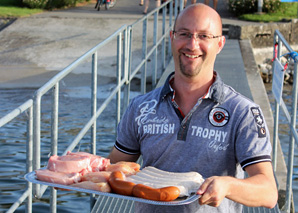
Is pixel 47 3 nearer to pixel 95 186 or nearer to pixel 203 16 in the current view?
pixel 203 16

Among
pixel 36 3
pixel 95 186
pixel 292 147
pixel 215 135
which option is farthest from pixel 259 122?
pixel 36 3

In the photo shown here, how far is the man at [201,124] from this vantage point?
2.64 metres

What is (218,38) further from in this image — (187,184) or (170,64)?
(170,64)

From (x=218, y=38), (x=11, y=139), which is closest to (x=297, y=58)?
(x=218, y=38)

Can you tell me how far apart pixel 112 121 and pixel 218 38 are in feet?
22.4

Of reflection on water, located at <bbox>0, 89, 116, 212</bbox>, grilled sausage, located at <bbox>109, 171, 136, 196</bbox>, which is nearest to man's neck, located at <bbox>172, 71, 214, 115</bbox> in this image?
grilled sausage, located at <bbox>109, 171, 136, 196</bbox>

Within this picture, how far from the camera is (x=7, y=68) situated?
12859 mm

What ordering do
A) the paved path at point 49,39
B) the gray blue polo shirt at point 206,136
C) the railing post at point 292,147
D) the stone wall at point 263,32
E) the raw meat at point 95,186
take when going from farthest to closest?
the stone wall at point 263,32
the paved path at point 49,39
the railing post at point 292,147
the gray blue polo shirt at point 206,136
the raw meat at point 95,186

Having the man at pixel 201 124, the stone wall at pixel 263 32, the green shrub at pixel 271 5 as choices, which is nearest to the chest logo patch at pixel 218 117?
the man at pixel 201 124

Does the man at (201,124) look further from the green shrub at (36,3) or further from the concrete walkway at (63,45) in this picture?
the green shrub at (36,3)

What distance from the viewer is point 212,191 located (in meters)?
2.29

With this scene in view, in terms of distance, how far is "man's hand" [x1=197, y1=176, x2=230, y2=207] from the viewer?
2291mm

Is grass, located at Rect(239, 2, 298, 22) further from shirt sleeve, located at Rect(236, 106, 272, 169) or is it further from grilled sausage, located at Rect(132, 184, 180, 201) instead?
grilled sausage, located at Rect(132, 184, 180, 201)

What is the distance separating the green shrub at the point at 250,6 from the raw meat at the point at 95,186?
49.3ft
